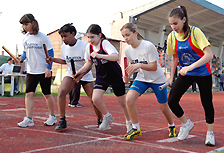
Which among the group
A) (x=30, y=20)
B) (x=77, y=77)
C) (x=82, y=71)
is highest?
(x=30, y=20)

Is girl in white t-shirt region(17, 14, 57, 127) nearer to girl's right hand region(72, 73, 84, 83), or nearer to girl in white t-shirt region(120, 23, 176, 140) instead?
girl's right hand region(72, 73, 84, 83)

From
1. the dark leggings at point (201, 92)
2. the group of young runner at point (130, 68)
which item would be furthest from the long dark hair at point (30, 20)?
the dark leggings at point (201, 92)

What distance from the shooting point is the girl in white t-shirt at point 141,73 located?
4.17 m

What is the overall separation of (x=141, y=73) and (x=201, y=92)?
967 mm

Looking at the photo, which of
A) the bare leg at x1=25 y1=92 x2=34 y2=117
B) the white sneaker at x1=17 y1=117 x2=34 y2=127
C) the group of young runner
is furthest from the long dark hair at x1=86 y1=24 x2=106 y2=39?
the white sneaker at x1=17 y1=117 x2=34 y2=127

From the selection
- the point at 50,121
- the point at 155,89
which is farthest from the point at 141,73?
the point at 50,121

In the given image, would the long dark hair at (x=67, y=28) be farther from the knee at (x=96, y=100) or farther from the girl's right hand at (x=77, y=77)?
the knee at (x=96, y=100)

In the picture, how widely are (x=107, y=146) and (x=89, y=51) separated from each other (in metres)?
1.76

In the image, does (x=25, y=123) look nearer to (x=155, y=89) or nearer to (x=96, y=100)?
(x=96, y=100)

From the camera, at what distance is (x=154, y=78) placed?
430cm

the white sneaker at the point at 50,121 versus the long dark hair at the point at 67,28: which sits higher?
the long dark hair at the point at 67,28

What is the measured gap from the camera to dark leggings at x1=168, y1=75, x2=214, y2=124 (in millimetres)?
3904

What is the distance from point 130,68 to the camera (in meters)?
3.92

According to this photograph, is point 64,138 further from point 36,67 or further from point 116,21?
point 116,21
